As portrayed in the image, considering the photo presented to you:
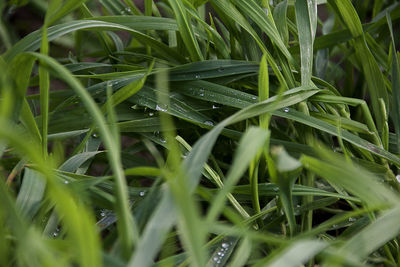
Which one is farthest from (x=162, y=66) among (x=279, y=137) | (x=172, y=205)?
(x=172, y=205)

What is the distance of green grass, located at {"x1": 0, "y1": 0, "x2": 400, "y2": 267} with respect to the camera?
1.49 ft

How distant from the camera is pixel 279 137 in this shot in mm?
803

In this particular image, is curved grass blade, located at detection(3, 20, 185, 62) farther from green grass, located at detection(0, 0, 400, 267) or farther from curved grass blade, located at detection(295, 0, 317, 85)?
curved grass blade, located at detection(295, 0, 317, 85)

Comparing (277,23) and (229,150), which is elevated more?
(277,23)

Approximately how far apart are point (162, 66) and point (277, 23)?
0.63 feet

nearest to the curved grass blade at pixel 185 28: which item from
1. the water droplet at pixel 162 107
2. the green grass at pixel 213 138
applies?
the green grass at pixel 213 138

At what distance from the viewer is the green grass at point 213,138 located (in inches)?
17.9

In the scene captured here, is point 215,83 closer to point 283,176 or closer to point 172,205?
point 283,176

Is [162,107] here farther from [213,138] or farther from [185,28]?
[213,138]

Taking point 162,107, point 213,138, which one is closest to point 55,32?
point 162,107

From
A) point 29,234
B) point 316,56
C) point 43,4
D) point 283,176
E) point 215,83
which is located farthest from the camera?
point 43,4

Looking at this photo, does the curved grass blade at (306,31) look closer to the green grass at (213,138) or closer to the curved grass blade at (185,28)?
the green grass at (213,138)

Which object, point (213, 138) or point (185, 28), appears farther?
point (185, 28)

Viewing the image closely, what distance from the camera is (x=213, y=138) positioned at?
479 mm
